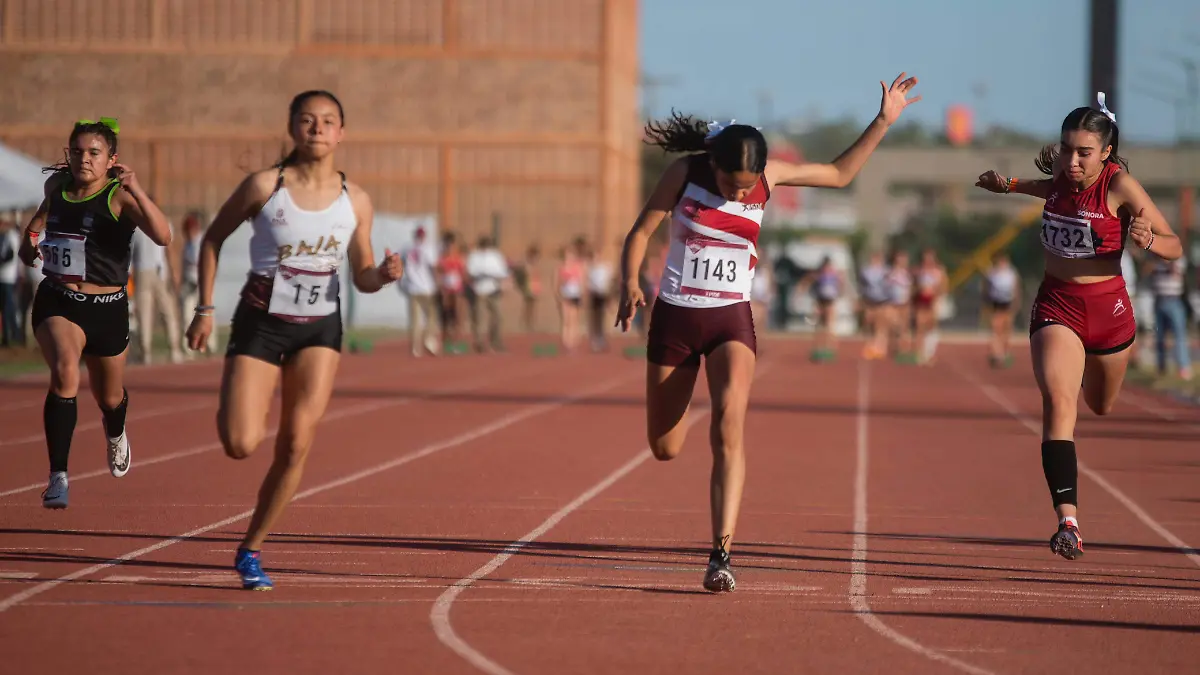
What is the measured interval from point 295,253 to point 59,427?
9.86 feet

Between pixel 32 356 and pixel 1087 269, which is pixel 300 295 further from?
pixel 32 356

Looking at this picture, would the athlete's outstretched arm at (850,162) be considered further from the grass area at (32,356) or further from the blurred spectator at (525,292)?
the blurred spectator at (525,292)

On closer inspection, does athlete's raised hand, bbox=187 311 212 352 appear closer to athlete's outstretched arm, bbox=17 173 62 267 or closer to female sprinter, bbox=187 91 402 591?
female sprinter, bbox=187 91 402 591

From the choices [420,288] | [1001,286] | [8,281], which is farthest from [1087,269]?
[1001,286]

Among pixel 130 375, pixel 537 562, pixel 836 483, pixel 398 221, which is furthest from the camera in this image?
pixel 398 221

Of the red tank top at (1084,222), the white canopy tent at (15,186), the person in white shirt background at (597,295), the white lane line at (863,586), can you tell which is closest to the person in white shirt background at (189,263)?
the white canopy tent at (15,186)

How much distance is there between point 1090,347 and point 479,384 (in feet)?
49.9

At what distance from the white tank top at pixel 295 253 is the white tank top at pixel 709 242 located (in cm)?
144

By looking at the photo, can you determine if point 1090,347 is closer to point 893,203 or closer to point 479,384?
point 479,384

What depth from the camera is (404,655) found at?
6.38 m

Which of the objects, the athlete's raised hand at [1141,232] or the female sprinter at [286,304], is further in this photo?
the athlete's raised hand at [1141,232]

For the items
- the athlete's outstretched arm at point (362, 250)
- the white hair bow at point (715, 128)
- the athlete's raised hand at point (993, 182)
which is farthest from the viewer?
the athlete's raised hand at point (993, 182)

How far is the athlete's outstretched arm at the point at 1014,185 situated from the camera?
9164 millimetres

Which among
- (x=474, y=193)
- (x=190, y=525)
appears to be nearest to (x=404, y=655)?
(x=190, y=525)
